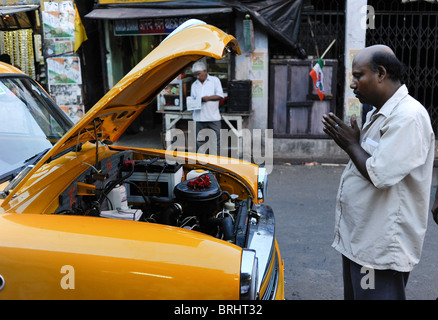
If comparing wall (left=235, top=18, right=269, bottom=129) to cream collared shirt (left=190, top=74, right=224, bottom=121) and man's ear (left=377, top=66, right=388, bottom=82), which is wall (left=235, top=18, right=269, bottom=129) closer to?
cream collared shirt (left=190, top=74, right=224, bottom=121)

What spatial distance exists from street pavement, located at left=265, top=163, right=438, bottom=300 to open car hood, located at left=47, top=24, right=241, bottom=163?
2.04 meters

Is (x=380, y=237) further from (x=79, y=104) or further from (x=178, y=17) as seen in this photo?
(x=79, y=104)

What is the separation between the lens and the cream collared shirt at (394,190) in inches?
88.5

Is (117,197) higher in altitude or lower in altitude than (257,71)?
lower

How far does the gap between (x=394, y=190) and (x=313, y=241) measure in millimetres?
2611

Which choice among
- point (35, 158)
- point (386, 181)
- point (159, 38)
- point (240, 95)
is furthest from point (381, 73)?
point (159, 38)

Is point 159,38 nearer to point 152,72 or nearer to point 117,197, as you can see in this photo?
point 117,197

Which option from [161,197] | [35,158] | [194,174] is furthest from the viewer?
[194,174]

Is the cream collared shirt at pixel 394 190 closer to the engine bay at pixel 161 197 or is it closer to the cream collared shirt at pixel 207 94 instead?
the engine bay at pixel 161 197

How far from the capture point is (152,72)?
2514 millimetres

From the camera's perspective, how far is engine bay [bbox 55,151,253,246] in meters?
2.85

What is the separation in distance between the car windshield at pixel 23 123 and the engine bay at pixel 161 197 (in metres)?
0.39

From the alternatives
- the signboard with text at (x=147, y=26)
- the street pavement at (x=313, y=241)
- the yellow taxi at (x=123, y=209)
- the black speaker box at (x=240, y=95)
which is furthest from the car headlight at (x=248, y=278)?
the signboard with text at (x=147, y=26)

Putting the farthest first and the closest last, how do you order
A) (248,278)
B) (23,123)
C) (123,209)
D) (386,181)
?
(23,123), (123,209), (386,181), (248,278)
